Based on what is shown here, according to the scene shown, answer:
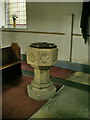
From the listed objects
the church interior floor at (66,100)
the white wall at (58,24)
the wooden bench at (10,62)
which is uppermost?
the white wall at (58,24)

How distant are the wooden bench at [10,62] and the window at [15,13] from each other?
1639 mm

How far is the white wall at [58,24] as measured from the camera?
3.60 meters

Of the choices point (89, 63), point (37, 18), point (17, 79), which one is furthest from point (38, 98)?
point (37, 18)

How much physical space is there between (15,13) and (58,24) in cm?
173

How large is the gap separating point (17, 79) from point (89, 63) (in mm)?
1662

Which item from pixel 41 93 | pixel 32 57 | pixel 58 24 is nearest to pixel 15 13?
pixel 58 24

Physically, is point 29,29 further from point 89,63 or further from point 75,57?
point 89,63

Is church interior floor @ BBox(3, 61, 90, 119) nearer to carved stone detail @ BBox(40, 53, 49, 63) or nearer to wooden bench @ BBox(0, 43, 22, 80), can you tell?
wooden bench @ BBox(0, 43, 22, 80)

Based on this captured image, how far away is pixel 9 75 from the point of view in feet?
10.3

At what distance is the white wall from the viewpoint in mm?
3600

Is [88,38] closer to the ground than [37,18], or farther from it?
closer to the ground

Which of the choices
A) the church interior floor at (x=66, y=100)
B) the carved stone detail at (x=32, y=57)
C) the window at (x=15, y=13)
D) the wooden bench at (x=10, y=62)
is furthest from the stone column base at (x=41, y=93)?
the window at (x=15, y=13)

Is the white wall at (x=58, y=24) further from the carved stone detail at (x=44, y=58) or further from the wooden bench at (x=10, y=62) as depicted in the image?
the carved stone detail at (x=44, y=58)

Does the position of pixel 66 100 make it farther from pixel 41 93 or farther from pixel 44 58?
pixel 44 58
